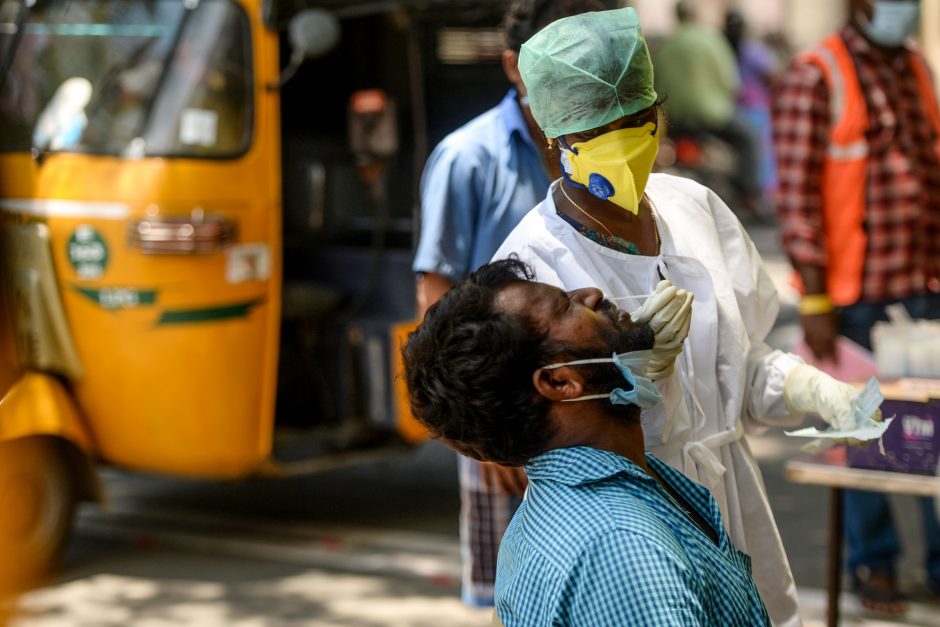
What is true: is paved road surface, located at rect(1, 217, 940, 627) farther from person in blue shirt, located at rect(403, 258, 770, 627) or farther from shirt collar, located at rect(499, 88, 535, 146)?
person in blue shirt, located at rect(403, 258, 770, 627)

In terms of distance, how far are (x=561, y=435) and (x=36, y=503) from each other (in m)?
4.16

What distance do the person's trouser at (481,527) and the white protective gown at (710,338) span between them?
111 cm

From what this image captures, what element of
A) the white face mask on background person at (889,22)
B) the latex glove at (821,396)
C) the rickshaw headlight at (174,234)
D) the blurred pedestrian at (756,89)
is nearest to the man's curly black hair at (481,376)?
the latex glove at (821,396)

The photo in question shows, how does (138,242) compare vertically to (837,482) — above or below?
above

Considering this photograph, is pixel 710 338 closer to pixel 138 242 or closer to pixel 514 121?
pixel 514 121

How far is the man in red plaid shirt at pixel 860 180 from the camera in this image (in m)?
4.74

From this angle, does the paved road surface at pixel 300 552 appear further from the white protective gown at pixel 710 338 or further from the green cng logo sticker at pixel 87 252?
the white protective gown at pixel 710 338

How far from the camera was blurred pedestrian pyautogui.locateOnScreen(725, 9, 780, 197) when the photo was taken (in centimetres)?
1437

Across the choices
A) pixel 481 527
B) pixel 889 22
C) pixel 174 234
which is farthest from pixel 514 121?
pixel 174 234

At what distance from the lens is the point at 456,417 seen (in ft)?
6.41

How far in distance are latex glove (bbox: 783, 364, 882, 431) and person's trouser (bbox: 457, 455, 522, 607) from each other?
1.24m

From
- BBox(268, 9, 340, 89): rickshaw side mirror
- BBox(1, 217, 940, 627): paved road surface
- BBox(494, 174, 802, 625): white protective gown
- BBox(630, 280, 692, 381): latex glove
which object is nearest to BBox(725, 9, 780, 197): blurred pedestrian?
BBox(1, 217, 940, 627): paved road surface

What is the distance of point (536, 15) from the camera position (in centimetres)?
344

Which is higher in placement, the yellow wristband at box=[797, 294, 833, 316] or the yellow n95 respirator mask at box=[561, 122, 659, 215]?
the yellow n95 respirator mask at box=[561, 122, 659, 215]
